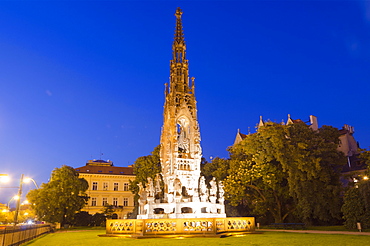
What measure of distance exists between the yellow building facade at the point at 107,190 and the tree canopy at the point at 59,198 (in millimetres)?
17427

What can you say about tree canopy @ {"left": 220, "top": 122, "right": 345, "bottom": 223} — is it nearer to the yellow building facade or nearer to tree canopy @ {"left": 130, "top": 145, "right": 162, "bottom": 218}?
tree canopy @ {"left": 130, "top": 145, "right": 162, "bottom": 218}

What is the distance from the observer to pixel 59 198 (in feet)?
125

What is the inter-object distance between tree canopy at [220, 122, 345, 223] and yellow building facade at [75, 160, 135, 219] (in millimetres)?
32156

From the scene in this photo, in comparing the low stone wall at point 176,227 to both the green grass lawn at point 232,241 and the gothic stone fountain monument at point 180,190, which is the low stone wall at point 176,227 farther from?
the green grass lawn at point 232,241

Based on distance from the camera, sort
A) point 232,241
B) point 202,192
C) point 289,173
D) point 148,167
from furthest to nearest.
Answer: point 148,167 → point 289,173 → point 202,192 → point 232,241

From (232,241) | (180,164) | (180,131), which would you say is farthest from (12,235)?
(180,131)

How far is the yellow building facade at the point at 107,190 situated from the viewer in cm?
5794

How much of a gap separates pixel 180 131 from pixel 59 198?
888 inches

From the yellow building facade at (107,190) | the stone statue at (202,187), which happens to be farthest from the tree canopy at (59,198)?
the stone statue at (202,187)

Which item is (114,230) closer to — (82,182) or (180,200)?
(180,200)

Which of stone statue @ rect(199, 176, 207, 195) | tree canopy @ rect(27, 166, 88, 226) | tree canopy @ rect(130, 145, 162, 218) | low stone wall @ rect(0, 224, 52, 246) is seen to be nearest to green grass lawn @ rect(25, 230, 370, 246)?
low stone wall @ rect(0, 224, 52, 246)

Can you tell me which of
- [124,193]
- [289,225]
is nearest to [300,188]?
[289,225]

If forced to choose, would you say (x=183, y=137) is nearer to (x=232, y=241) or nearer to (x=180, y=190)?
(x=180, y=190)

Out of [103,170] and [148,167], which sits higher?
[103,170]
